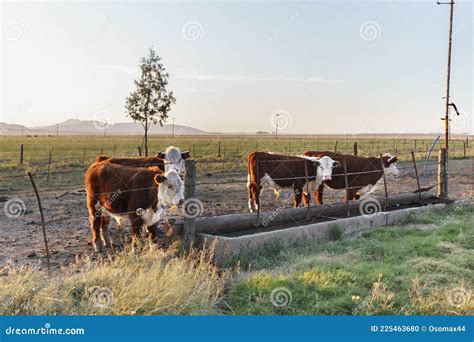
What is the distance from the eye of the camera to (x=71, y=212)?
1148cm

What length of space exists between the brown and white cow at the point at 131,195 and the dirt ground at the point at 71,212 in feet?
1.62

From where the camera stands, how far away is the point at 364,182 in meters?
12.7

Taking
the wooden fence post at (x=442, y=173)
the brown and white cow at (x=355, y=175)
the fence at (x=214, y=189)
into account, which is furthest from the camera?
the wooden fence post at (x=442, y=173)

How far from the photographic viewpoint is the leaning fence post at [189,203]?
710cm

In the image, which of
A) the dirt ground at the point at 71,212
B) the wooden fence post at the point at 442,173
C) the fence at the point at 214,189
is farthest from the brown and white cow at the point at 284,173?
the wooden fence post at the point at 442,173

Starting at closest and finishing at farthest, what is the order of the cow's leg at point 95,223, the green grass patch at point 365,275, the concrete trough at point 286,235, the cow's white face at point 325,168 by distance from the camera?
the green grass patch at point 365,275 < the concrete trough at point 286,235 < the cow's leg at point 95,223 < the cow's white face at point 325,168

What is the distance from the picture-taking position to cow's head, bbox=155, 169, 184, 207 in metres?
7.59

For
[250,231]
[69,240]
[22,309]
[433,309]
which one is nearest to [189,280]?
[22,309]

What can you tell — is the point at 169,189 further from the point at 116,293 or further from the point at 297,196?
the point at 297,196

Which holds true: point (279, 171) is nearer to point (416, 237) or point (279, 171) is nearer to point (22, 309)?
point (416, 237)

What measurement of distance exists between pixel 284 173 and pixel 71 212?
5.21 m

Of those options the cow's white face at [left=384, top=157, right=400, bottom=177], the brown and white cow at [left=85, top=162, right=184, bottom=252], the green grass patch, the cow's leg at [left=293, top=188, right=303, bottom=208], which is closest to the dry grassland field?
the green grass patch

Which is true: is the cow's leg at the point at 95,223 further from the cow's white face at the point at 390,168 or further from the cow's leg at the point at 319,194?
the cow's white face at the point at 390,168

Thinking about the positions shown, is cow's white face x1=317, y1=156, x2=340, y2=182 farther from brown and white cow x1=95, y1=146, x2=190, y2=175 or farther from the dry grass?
the dry grass
